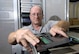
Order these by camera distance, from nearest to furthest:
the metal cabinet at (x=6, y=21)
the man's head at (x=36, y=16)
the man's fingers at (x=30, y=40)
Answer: the man's fingers at (x=30, y=40)
the man's head at (x=36, y=16)
the metal cabinet at (x=6, y=21)

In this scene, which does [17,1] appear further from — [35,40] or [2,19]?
[35,40]

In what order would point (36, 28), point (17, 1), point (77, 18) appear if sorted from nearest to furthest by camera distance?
point (36, 28) → point (17, 1) → point (77, 18)

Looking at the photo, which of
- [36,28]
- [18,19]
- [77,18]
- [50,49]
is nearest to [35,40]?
[50,49]

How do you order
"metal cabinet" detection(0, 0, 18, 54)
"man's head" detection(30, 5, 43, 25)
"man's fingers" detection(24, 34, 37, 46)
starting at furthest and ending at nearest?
"metal cabinet" detection(0, 0, 18, 54), "man's head" detection(30, 5, 43, 25), "man's fingers" detection(24, 34, 37, 46)

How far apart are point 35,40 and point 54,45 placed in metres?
0.06

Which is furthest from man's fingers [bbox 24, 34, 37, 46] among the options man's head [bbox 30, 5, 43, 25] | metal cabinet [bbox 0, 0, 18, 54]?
metal cabinet [bbox 0, 0, 18, 54]

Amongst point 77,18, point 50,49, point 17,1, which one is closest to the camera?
point 50,49

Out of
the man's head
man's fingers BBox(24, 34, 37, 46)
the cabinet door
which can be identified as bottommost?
man's fingers BBox(24, 34, 37, 46)

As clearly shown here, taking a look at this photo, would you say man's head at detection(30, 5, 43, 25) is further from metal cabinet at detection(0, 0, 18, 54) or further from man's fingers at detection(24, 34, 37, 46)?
man's fingers at detection(24, 34, 37, 46)

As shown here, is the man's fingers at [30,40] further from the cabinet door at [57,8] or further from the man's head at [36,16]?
the cabinet door at [57,8]

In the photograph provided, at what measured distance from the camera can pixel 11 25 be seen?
10.6 feet

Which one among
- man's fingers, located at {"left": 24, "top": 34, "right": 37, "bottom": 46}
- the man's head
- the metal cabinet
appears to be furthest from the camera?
the metal cabinet

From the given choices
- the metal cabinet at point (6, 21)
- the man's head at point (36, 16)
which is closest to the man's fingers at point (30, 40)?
the man's head at point (36, 16)

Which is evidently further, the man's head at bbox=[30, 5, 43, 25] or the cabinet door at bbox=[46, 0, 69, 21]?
the cabinet door at bbox=[46, 0, 69, 21]
